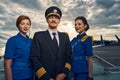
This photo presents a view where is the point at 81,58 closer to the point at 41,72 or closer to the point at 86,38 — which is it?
the point at 86,38

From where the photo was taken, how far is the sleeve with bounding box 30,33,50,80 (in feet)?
10.3

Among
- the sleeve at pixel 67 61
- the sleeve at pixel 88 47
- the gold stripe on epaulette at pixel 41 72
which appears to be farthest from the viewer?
the sleeve at pixel 88 47

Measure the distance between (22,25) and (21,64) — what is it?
1.78ft

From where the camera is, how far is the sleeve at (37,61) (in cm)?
313

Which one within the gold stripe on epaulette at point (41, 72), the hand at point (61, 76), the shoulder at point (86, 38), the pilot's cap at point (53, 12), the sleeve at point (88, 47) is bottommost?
the hand at point (61, 76)

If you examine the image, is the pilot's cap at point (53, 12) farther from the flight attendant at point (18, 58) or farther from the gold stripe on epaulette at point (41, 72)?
the gold stripe on epaulette at point (41, 72)

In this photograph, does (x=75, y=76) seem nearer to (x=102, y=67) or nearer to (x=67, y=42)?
(x=67, y=42)

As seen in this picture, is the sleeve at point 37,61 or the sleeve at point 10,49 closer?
the sleeve at point 37,61

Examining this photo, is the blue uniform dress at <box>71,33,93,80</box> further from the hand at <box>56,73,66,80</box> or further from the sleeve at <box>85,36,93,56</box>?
the hand at <box>56,73,66,80</box>

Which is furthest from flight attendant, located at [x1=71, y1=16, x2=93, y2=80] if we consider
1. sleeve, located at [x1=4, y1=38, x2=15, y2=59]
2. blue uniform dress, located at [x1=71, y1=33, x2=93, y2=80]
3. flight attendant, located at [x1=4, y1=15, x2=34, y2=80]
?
sleeve, located at [x1=4, y1=38, x2=15, y2=59]

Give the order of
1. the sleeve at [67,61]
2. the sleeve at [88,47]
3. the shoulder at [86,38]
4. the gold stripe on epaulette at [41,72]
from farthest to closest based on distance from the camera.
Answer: the shoulder at [86,38] → the sleeve at [88,47] → the sleeve at [67,61] → the gold stripe on epaulette at [41,72]

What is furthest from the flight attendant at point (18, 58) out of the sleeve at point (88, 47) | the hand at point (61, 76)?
the sleeve at point (88, 47)

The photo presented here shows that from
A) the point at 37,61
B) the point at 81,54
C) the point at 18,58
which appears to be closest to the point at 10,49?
the point at 18,58

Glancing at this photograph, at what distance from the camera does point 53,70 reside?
3240 millimetres
